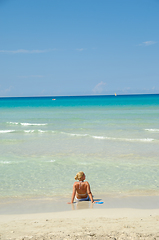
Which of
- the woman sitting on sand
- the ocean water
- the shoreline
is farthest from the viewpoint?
the ocean water

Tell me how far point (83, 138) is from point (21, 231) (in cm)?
1340

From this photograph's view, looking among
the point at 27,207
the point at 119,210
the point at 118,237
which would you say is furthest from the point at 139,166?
the point at 118,237

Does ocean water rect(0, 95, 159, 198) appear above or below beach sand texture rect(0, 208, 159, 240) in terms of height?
above

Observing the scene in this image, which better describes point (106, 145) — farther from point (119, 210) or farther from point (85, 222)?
point (85, 222)

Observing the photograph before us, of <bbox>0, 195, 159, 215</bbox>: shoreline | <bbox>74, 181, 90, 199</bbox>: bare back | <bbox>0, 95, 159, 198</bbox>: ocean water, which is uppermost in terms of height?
<bbox>0, 95, 159, 198</bbox>: ocean water

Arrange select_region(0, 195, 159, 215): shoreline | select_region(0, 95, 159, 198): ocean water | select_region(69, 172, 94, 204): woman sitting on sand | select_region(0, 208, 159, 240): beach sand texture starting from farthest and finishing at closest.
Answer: select_region(0, 95, 159, 198): ocean water, select_region(69, 172, 94, 204): woman sitting on sand, select_region(0, 195, 159, 215): shoreline, select_region(0, 208, 159, 240): beach sand texture

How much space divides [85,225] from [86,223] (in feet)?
0.51

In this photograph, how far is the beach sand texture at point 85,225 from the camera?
450 cm

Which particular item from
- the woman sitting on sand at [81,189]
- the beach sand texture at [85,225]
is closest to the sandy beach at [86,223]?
the beach sand texture at [85,225]

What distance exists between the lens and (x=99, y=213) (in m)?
6.08

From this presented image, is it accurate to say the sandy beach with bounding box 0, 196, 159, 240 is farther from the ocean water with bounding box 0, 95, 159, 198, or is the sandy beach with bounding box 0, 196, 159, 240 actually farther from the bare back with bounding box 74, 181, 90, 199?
the ocean water with bounding box 0, 95, 159, 198

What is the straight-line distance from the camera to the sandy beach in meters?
4.52

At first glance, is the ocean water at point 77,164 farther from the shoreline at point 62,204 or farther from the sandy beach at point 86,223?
the sandy beach at point 86,223

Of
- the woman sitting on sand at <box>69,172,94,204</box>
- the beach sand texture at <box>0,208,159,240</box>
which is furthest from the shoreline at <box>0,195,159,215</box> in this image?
the beach sand texture at <box>0,208,159,240</box>
